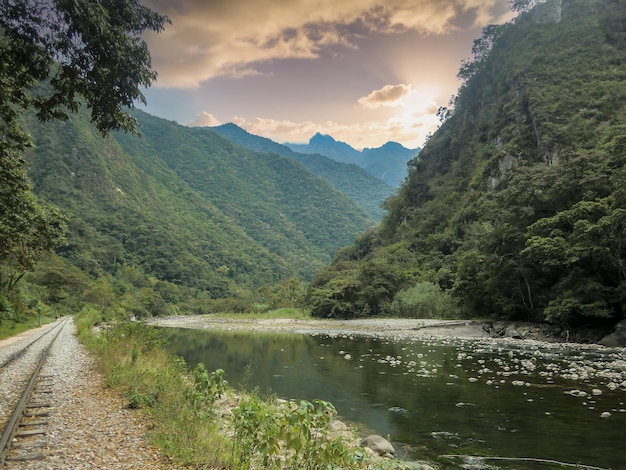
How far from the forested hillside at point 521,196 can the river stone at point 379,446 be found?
993 inches

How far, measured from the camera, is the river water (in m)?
9.26

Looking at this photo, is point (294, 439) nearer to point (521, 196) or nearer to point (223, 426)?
point (223, 426)

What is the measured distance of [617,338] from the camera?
26141mm

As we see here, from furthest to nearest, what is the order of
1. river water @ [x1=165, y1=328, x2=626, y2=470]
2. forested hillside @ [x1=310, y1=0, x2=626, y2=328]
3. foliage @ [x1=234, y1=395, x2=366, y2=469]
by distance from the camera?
1. forested hillside @ [x1=310, y1=0, x2=626, y2=328]
2. river water @ [x1=165, y1=328, x2=626, y2=470]
3. foliage @ [x1=234, y1=395, x2=366, y2=469]

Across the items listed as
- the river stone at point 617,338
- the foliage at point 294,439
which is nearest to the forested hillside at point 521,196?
the river stone at point 617,338

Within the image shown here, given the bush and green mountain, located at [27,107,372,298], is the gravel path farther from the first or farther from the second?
green mountain, located at [27,107,372,298]

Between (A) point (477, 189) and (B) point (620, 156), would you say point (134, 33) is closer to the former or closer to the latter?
(B) point (620, 156)

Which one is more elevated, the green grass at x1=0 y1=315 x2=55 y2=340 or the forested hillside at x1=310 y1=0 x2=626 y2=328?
the forested hillside at x1=310 y1=0 x2=626 y2=328

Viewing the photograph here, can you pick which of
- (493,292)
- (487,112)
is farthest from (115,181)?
(493,292)

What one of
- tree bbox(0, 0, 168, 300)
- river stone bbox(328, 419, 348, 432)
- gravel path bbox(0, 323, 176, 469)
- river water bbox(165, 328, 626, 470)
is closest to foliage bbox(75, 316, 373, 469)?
gravel path bbox(0, 323, 176, 469)

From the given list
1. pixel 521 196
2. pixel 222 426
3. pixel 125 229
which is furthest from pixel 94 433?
pixel 125 229

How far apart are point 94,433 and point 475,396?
11908mm

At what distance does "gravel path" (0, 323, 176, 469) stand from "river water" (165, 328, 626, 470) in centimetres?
335

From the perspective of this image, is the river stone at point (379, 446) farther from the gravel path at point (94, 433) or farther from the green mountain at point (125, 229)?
the green mountain at point (125, 229)
